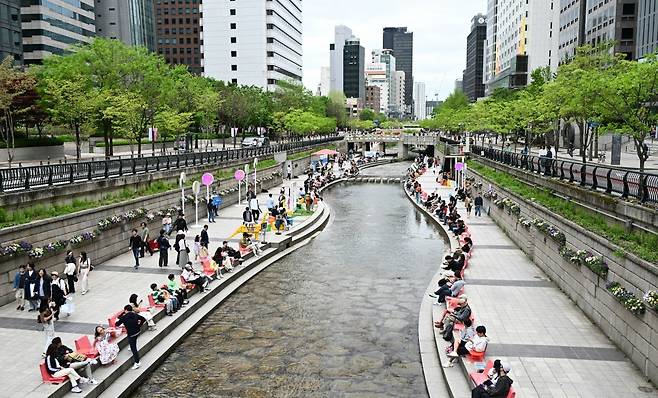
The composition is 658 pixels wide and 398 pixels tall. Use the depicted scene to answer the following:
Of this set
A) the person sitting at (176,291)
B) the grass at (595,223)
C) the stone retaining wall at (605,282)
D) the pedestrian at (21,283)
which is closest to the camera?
the stone retaining wall at (605,282)

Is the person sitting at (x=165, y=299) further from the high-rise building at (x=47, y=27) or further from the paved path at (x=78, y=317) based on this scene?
the high-rise building at (x=47, y=27)

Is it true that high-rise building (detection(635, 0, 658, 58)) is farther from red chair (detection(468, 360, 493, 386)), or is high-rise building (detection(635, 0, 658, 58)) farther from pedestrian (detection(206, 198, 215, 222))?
red chair (detection(468, 360, 493, 386))

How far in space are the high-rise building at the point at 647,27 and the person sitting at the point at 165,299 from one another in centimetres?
6279

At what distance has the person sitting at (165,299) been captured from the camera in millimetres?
17672

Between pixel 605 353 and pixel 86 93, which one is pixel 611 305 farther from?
pixel 86 93

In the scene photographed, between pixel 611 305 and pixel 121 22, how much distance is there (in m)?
133

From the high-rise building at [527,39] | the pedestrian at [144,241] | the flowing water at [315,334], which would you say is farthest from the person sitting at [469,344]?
the high-rise building at [527,39]

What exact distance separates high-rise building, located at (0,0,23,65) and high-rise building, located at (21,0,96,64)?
408 inches

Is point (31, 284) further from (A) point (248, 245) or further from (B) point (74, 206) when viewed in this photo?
(A) point (248, 245)

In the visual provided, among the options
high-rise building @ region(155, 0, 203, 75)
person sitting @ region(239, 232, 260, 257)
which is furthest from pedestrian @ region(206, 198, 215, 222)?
high-rise building @ region(155, 0, 203, 75)

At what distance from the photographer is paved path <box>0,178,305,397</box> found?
Result: 42.5 ft

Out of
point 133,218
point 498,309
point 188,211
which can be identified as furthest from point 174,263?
Result: point 498,309

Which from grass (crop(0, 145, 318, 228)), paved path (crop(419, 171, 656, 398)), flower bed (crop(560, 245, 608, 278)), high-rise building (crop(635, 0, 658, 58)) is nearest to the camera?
paved path (crop(419, 171, 656, 398))

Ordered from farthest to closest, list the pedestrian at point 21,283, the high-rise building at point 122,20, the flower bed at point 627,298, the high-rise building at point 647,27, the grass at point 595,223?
1. the high-rise building at point 122,20
2. the high-rise building at point 647,27
3. the pedestrian at point 21,283
4. the grass at point 595,223
5. the flower bed at point 627,298
